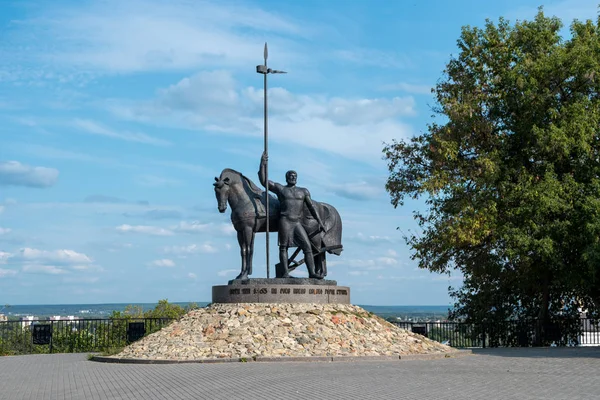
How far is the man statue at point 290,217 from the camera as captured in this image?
961 inches

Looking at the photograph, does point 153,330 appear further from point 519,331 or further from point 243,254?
point 519,331

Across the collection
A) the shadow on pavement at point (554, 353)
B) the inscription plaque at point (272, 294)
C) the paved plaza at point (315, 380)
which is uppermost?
the inscription plaque at point (272, 294)

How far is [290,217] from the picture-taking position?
80.3ft

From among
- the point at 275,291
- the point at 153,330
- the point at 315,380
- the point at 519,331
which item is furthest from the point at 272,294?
the point at 519,331

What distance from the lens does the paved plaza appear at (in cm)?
1356

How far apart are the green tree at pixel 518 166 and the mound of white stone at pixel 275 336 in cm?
600

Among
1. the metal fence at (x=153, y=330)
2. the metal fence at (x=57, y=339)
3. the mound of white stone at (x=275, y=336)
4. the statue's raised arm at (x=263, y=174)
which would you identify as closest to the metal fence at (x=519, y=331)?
the metal fence at (x=153, y=330)

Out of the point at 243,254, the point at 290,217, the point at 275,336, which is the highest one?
the point at 290,217

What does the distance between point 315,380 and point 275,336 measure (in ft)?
18.1

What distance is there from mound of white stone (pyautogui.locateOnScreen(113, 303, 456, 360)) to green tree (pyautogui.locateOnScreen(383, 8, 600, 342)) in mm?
5997

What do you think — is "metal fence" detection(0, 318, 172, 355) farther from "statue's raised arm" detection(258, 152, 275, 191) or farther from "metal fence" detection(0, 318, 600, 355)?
"statue's raised arm" detection(258, 152, 275, 191)

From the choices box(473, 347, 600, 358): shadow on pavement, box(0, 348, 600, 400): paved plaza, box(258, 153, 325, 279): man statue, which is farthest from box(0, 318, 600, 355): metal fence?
box(0, 348, 600, 400): paved plaza

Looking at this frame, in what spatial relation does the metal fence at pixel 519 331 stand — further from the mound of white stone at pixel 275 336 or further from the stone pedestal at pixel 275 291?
the mound of white stone at pixel 275 336

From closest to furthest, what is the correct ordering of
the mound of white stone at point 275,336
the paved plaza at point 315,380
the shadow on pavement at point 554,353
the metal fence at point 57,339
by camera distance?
the paved plaza at point 315,380
the mound of white stone at point 275,336
the shadow on pavement at point 554,353
the metal fence at point 57,339
